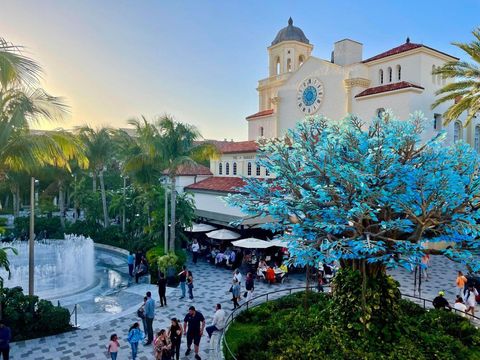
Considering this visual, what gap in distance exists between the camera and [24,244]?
30.4m

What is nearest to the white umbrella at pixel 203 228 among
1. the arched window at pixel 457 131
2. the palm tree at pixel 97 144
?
the palm tree at pixel 97 144

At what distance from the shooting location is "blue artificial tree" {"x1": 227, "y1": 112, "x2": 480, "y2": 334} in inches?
388

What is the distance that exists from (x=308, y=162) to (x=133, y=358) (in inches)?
312

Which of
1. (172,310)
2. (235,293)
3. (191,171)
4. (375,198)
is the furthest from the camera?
(191,171)

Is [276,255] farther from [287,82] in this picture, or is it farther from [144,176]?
[287,82]

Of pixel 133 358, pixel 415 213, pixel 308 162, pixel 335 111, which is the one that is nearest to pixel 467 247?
pixel 415 213

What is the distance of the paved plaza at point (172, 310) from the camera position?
39.1 feet

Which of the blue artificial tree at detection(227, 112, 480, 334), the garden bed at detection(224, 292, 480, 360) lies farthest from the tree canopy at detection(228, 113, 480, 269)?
the garden bed at detection(224, 292, 480, 360)

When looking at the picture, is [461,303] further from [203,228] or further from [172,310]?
[203,228]

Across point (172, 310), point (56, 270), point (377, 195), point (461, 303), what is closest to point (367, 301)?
point (377, 195)

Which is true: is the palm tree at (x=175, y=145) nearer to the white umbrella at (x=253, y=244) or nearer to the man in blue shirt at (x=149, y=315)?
the white umbrella at (x=253, y=244)

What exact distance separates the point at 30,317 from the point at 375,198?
12330 mm

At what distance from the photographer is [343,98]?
29688 mm

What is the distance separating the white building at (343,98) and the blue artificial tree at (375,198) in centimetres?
1052
